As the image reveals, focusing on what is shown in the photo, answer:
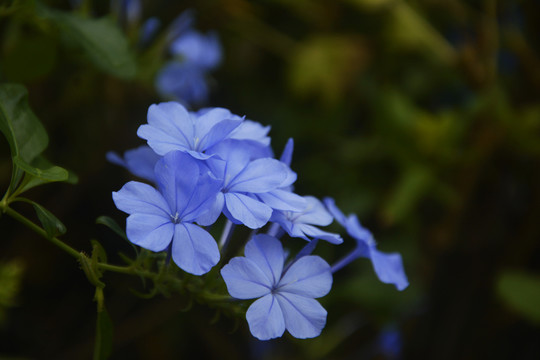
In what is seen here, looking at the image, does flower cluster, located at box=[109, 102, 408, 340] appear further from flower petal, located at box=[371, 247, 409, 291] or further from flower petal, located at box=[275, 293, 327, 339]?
flower petal, located at box=[371, 247, 409, 291]

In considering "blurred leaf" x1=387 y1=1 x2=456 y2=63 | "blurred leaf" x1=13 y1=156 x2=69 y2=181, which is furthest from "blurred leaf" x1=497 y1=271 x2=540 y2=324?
"blurred leaf" x1=13 y1=156 x2=69 y2=181

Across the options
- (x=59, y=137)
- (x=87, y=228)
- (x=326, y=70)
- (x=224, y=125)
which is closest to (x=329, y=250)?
(x=326, y=70)

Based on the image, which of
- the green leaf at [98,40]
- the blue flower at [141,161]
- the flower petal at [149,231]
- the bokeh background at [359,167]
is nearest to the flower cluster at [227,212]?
the flower petal at [149,231]

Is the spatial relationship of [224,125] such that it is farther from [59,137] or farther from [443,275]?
[443,275]

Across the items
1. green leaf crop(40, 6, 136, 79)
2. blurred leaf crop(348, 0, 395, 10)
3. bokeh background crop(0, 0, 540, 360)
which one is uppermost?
blurred leaf crop(348, 0, 395, 10)

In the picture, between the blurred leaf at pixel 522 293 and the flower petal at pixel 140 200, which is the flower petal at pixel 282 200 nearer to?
the flower petal at pixel 140 200

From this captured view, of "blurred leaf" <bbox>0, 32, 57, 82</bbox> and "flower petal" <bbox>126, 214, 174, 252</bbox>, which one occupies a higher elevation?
"flower petal" <bbox>126, 214, 174, 252</bbox>

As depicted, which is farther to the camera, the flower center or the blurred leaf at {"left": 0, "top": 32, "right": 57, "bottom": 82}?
the blurred leaf at {"left": 0, "top": 32, "right": 57, "bottom": 82}
